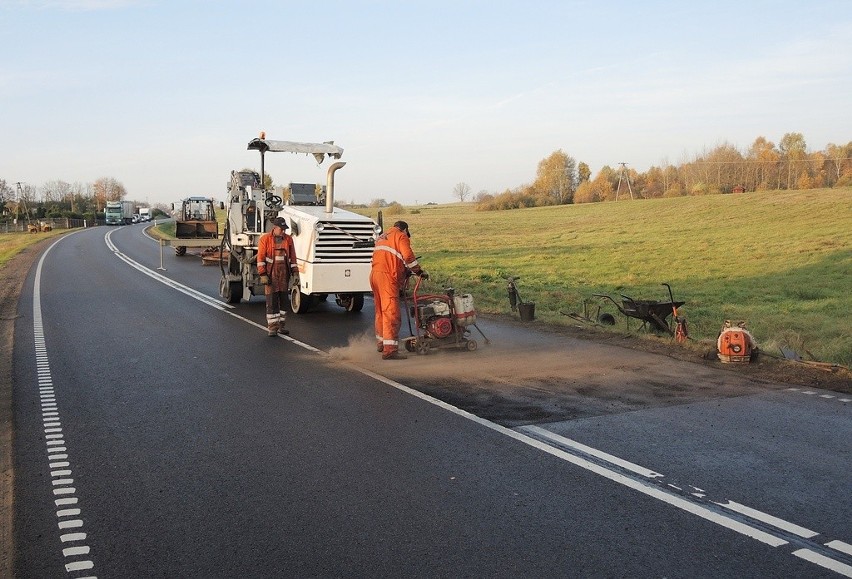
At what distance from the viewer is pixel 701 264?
3081cm

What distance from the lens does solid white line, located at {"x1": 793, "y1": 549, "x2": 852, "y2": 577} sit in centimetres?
408

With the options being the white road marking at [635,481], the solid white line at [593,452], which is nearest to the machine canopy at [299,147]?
the white road marking at [635,481]

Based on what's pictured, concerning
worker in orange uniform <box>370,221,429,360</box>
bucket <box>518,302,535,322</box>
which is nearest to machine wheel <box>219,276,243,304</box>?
bucket <box>518,302,535,322</box>

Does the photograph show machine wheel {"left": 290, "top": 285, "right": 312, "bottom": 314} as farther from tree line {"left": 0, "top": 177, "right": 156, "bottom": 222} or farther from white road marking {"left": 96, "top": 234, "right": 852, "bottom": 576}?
tree line {"left": 0, "top": 177, "right": 156, "bottom": 222}

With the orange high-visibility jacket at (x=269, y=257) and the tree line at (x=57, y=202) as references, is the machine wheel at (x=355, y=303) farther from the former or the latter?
the tree line at (x=57, y=202)

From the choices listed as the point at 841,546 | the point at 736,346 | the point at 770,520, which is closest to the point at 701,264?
the point at 736,346

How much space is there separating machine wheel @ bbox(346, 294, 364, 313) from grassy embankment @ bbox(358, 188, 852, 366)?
7.91 ft

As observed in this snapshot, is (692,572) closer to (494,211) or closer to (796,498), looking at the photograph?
(796,498)

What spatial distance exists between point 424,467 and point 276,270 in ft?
25.8

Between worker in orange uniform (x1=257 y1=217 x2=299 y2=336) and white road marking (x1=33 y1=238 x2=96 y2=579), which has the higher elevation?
worker in orange uniform (x1=257 y1=217 x2=299 y2=336)

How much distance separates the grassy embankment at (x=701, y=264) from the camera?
642 inches

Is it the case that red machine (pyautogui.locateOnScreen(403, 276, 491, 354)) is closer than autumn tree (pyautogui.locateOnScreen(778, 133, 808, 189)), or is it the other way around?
red machine (pyautogui.locateOnScreen(403, 276, 491, 354))

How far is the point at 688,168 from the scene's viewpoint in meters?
122

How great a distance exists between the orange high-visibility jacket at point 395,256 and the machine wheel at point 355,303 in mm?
4524
